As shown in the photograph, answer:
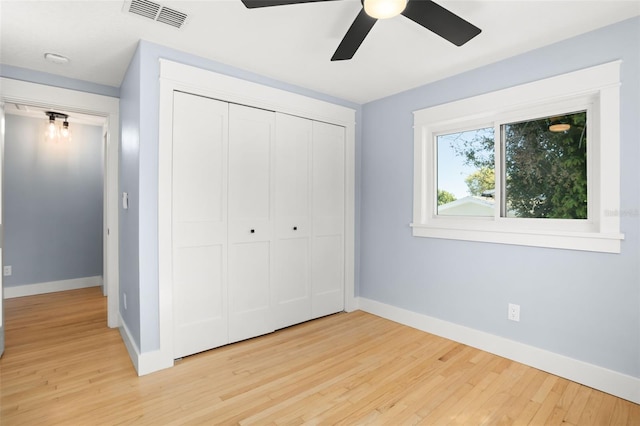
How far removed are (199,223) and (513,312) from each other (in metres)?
2.56

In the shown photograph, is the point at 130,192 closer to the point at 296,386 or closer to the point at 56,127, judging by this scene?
the point at 296,386

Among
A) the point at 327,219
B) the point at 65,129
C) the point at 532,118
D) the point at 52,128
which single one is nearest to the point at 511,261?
the point at 532,118

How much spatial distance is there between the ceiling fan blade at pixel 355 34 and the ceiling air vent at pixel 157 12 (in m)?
1.00

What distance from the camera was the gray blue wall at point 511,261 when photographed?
2043mm

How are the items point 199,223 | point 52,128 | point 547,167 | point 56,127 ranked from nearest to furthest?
point 547,167 < point 199,223 < point 52,128 < point 56,127

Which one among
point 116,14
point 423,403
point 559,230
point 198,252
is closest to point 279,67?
point 116,14

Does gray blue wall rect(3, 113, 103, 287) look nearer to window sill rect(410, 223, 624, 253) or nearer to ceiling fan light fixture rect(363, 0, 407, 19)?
window sill rect(410, 223, 624, 253)

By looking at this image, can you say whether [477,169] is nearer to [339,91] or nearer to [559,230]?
[559,230]

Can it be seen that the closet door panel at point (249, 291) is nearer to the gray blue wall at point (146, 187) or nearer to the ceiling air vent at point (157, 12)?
the gray blue wall at point (146, 187)

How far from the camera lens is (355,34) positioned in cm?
187

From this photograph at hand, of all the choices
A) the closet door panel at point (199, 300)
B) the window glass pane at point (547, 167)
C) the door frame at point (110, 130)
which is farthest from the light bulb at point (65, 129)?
the window glass pane at point (547, 167)

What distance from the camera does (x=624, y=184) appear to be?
205 centimetres

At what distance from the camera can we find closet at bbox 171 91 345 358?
2543 mm

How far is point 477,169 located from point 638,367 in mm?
1712
